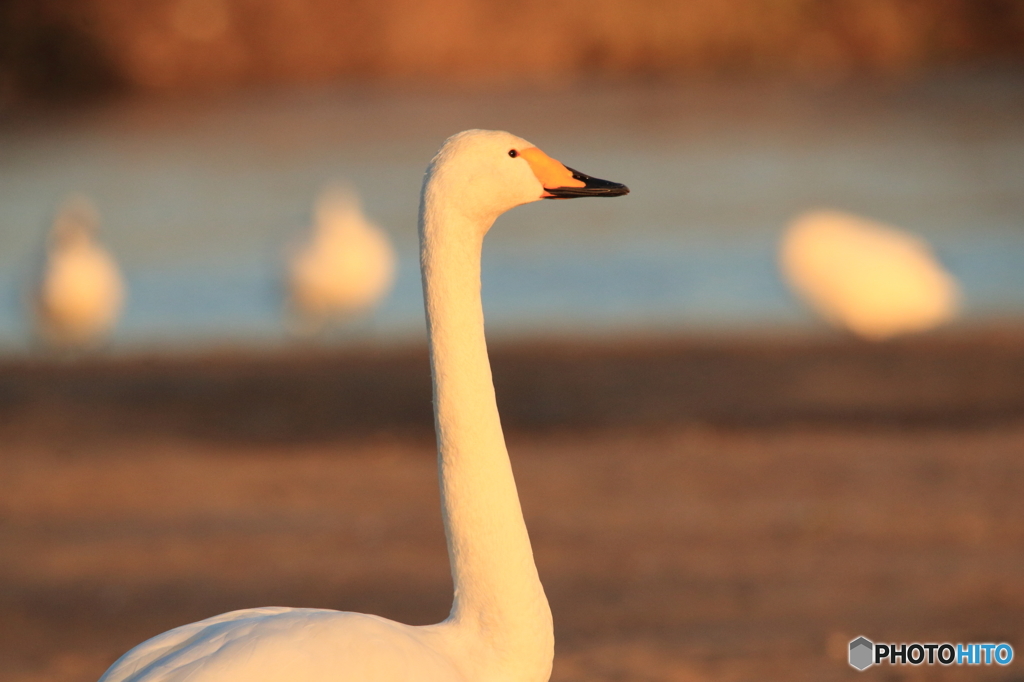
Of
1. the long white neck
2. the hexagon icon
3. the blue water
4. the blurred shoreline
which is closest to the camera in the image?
the long white neck

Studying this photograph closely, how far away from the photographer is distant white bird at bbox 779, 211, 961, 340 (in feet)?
45.6

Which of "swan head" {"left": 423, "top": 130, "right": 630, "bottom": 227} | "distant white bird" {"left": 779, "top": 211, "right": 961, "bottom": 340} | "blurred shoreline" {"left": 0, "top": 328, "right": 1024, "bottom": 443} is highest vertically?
"distant white bird" {"left": 779, "top": 211, "right": 961, "bottom": 340}

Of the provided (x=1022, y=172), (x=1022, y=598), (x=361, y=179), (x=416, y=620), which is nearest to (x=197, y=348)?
(x=416, y=620)

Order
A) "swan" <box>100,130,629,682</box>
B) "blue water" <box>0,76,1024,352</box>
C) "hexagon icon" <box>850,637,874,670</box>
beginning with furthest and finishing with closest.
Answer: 1. "blue water" <box>0,76,1024,352</box>
2. "hexagon icon" <box>850,637,874,670</box>
3. "swan" <box>100,130,629,682</box>

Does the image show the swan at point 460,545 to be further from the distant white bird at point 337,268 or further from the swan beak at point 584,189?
the distant white bird at point 337,268

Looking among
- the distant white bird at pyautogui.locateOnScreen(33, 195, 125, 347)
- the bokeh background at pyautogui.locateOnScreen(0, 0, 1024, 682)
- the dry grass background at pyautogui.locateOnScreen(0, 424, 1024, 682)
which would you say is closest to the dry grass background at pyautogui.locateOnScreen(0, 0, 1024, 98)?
the bokeh background at pyautogui.locateOnScreen(0, 0, 1024, 682)

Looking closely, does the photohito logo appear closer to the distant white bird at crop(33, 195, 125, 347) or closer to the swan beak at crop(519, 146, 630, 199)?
the swan beak at crop(519, 146, 630, 199)

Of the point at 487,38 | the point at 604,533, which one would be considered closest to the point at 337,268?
the point at 604,533

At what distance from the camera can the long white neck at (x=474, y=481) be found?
13.0ft

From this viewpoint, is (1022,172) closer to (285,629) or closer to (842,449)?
(842,449)

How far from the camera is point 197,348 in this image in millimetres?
13859

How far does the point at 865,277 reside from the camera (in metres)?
14.4

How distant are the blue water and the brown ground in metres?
4.20

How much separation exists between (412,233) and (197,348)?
365 inches
